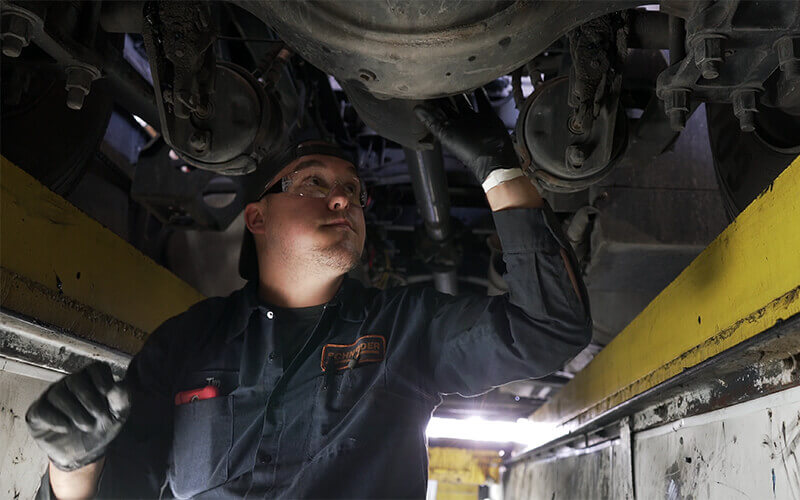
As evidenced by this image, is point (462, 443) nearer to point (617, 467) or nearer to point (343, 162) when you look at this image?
point (617, 467)

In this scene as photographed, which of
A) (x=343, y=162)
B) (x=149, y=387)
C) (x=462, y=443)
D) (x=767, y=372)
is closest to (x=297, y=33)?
(x=343, y=162)

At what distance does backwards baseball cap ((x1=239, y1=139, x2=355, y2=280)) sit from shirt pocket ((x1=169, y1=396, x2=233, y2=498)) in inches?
16.8

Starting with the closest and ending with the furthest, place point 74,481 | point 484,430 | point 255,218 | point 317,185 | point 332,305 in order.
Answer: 1. point 74,481
2. point 332,305
3. point 317,185
4. point 255,218
5. point 484,430

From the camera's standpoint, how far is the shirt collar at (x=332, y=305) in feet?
5.30

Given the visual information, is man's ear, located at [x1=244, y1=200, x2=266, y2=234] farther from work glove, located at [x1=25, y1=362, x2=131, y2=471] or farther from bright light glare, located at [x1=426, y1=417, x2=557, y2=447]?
bright light glare, located at [x1=426, y1=417, x2=557, y2=447]

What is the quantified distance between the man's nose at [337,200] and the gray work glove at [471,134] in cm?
31

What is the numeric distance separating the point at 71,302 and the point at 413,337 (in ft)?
2.84

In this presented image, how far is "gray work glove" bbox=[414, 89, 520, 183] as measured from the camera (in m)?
1.39

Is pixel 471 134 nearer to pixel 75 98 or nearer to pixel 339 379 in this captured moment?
pixel 339 379

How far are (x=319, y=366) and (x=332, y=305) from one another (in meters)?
0.17

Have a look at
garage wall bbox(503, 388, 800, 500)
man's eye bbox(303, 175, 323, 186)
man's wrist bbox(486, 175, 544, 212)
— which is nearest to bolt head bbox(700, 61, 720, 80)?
man's wrist bbox(486, 175, 544, 212)

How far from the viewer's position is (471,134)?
143 centimetres

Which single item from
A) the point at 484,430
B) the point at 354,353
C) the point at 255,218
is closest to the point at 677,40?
the point at 354,353

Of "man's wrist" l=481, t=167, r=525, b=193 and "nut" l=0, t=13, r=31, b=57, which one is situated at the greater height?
"nut" l=0, t=13, r=31, b=57
